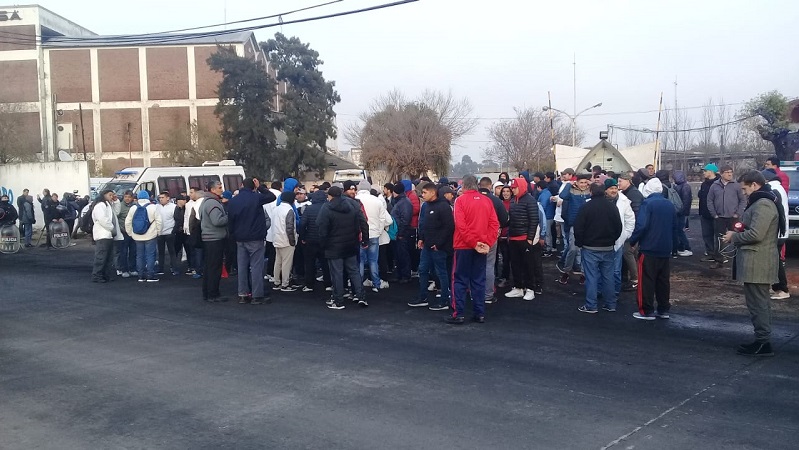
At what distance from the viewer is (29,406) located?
21.5 ft

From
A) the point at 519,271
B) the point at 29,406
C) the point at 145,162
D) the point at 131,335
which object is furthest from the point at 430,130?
the point at 29,406

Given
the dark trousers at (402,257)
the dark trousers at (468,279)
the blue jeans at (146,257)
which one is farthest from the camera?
the blue jeans at (146,257)

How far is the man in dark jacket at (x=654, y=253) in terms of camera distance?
31.5 feet

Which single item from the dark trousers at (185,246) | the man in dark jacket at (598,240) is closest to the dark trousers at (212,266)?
the dark trousers at (185,246)

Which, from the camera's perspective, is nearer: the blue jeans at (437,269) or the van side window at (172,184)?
the blue jeans at (437,269)

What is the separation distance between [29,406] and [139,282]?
820 centimetres

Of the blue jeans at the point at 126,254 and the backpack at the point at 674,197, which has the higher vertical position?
the backpack at the point at 674,197

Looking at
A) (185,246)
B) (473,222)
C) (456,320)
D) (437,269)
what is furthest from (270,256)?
(473,222)

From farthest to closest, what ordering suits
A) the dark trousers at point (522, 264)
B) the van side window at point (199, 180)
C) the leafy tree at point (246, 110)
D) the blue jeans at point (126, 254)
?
the leafy tree at point (246, 110) < the van side window at point (199, 180) < the blue jeans at point (126, 254) < the dark trousers at point (522, 264)

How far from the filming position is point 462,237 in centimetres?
962

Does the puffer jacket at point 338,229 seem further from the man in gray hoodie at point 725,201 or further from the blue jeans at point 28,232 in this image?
the blue jeans at point 28,232

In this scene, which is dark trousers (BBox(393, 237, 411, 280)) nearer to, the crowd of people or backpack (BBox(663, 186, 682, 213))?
the crowd of people

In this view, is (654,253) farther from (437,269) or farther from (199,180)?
(199,180)

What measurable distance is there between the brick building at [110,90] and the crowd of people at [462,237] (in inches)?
1805
